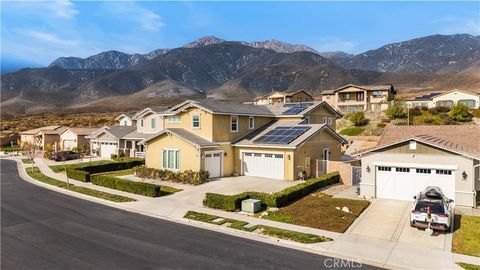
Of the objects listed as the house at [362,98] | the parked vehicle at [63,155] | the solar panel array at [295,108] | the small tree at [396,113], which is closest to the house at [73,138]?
the parked vehicle at [63,155]

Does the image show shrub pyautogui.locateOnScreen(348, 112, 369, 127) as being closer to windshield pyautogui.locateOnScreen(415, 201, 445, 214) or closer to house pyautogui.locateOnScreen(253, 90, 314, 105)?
house pyautogui.locateOnScreen(253, 90, 314, 105)

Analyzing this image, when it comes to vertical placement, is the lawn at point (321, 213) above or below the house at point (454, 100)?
below

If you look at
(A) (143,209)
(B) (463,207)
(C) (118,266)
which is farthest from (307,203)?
(C) (118,266)

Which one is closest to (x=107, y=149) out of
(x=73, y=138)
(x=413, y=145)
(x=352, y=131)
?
(x=73, y=138)

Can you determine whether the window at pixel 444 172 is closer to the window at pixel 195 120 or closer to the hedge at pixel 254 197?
the hedge at pixel 254 197

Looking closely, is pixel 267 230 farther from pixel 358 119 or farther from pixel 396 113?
pixel 396 113

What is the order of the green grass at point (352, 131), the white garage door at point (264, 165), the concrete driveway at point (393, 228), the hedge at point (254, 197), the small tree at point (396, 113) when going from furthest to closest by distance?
the small tree at point (396, 113), the green grass at point (352, 131), the white garage door at point (264, 165), the hedge at point (254, 197), the concrete driveway at point (393, 228)
